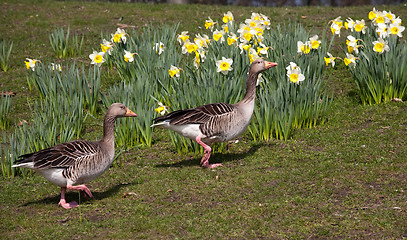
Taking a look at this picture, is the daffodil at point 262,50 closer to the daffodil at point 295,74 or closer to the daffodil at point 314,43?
the daffodil at point 314,43

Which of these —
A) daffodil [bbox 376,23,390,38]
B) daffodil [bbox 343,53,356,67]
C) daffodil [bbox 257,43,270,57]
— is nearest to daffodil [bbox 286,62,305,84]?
daffodil [bbox 257,43,270,57]

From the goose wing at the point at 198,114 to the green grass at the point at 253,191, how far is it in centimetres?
74

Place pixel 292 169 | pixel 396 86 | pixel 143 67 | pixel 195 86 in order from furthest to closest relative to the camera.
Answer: pixel 143 67
pixel 396 86
pixel 195 86
pixel 292 169

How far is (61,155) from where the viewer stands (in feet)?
17.7

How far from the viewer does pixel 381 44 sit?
7.83m

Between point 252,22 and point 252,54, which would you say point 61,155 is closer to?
point 252,54

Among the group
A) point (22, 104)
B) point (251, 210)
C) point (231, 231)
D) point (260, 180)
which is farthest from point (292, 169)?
point (22, 104)

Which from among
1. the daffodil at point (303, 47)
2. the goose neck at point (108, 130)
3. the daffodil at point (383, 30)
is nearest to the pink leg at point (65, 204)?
the goose neck at point (108, 130)

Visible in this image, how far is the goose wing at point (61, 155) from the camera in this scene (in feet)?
17.3

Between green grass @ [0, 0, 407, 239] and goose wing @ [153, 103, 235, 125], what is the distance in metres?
0.74

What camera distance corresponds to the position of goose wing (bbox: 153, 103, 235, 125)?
20.5 feet

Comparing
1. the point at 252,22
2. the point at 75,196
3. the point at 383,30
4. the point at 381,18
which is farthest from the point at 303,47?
the point at 75,196

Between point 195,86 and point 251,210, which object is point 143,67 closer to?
point 195,86

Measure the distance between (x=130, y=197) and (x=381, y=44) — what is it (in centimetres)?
460
